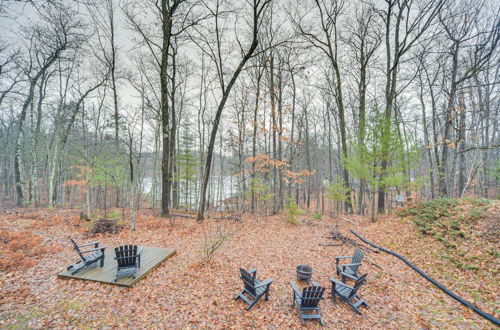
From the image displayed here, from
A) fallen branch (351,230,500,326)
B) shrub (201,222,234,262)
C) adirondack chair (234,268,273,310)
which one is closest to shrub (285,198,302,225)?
fallen branch (351,230,500,326)

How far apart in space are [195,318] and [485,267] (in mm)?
7745

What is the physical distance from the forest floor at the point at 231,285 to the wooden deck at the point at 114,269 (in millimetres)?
137

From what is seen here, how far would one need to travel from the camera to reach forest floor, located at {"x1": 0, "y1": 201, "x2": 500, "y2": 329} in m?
3.71

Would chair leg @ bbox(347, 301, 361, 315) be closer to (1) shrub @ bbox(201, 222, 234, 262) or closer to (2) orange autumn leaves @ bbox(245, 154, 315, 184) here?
Result: (1) shrub @ bbox(201, 222, 234, 262)

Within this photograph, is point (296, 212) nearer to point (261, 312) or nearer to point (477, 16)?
point (261, 312)

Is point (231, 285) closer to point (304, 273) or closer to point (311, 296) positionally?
point (304, 273)

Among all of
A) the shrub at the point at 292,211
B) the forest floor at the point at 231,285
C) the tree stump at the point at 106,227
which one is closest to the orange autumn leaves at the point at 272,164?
the shrub at the point at 292,211

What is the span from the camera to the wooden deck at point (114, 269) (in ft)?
15.3

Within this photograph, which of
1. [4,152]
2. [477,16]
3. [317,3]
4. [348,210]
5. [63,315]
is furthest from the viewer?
[4,152]

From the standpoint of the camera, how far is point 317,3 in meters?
12.0

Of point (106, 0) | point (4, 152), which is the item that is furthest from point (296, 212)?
point (4, 152)

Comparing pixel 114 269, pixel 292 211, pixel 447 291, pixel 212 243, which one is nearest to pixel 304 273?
pixel 212 243

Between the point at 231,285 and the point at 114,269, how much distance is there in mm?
3257

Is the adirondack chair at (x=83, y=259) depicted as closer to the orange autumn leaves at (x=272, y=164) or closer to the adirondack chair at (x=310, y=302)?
the adirondack chair at (x=310, y=302)
